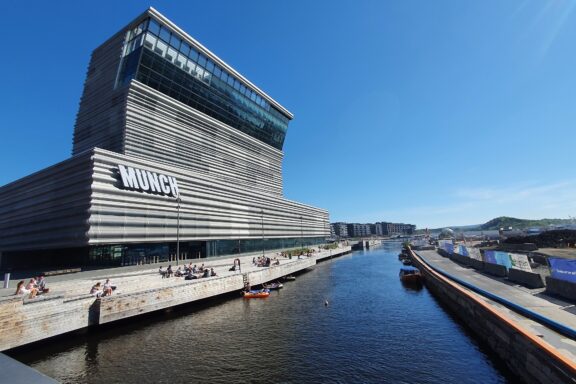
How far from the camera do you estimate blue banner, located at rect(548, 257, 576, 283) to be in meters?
22.3

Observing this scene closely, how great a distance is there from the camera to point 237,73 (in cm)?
9812

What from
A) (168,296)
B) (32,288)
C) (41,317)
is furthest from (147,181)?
(41,317)

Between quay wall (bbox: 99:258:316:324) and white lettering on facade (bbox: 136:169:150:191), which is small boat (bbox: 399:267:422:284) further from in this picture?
white lettering on facade (bbox: 136:169:150:191)

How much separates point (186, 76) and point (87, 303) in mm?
66562

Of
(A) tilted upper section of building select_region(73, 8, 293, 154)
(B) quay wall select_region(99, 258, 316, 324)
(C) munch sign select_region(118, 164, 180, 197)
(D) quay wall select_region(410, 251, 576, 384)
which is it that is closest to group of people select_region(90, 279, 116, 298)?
(B) quay wall select_region(99, 258, 316, 324)

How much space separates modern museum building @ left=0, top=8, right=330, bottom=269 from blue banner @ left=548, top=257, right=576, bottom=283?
138 ft

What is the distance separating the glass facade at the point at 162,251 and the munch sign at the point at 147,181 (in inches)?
364

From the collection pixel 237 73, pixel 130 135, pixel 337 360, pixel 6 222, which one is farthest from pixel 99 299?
pixel 237 73

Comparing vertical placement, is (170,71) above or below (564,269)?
above

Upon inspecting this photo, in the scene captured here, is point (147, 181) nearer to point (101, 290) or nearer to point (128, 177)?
point (128, 177)

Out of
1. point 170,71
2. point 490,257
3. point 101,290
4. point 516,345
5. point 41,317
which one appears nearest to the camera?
point 516,345

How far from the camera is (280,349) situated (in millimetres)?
21500

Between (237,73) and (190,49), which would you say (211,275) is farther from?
(237,73)

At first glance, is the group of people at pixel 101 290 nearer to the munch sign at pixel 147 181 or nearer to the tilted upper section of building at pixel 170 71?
the munch sign at pixel 147 181
